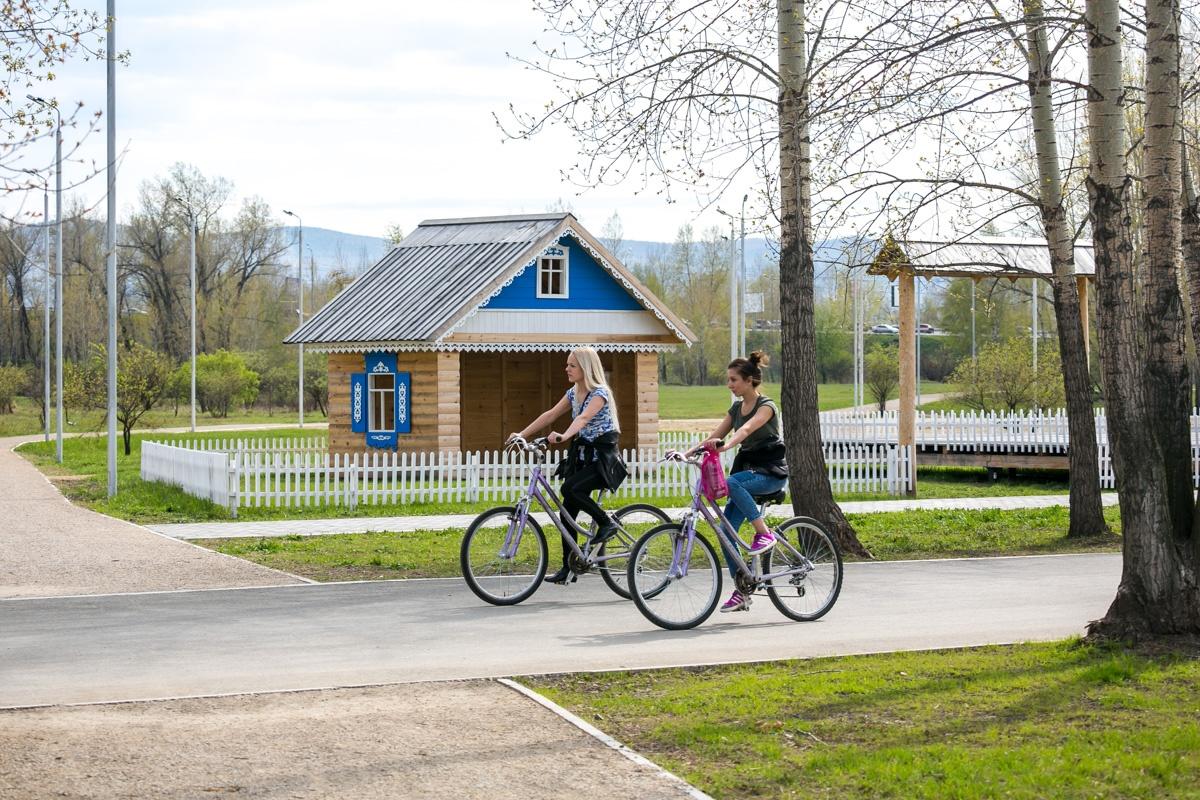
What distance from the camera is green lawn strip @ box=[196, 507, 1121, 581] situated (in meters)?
15.3

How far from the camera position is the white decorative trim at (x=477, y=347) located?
28.6 metres

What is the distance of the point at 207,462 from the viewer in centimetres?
2322

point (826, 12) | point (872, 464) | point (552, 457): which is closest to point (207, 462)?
point (552, 457)

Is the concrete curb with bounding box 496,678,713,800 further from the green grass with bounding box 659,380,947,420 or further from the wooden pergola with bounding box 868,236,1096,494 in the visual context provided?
the green grass with bounding box 659,380,947,420

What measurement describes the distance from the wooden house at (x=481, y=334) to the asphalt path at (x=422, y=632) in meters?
15.3

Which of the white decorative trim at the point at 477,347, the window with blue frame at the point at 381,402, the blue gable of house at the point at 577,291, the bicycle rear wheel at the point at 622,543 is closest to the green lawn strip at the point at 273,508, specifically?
the window with blue frame at the point at 381,402

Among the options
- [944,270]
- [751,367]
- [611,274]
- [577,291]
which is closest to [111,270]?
[577,291]

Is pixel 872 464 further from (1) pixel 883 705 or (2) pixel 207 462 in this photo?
(1) pixel 883 705

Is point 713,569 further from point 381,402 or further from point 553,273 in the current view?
point 553,273

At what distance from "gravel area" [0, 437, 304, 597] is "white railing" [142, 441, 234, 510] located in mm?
1623

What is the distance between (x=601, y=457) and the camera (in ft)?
40.3

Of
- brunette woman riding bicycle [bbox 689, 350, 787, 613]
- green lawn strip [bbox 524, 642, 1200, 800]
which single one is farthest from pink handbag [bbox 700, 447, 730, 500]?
green lawn strip [bbox 524, 642, 1200, 800]

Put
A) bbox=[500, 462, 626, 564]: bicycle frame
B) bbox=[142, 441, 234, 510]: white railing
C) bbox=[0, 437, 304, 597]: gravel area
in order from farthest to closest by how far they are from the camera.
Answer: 1. bbox=[142, 441, 234, 510]: white railing
2. bbox=[0, 437, 304, 597]: gravel area
3. bbox=[500, 462, 626, 564]: bicycle frame

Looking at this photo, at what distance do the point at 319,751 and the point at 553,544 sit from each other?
10463mm
